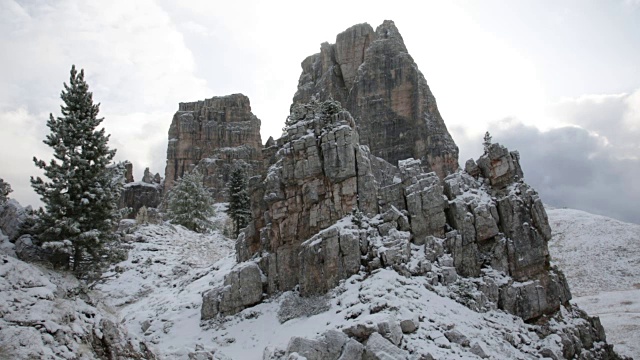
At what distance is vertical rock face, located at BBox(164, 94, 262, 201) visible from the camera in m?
83.4

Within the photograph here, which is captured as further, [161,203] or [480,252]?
[161,203]

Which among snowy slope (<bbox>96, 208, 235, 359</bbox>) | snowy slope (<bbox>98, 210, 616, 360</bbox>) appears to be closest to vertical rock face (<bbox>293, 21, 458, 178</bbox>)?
snowy slope (<bbox>96, 208, 235, 359</bbox>)

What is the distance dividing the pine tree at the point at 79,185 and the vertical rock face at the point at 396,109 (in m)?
41.4

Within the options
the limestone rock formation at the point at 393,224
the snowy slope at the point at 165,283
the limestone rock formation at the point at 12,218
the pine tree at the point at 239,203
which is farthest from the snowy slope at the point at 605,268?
the limestone rock formation at the point at 12,218

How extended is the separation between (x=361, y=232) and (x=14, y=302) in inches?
655

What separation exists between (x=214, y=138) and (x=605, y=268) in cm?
6697

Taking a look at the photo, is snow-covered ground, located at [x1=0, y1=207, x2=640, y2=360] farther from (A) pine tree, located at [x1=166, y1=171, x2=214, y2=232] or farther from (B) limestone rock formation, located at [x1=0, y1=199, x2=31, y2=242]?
(A) pine tree, located at [x1=166, y1=171, x2=214, y2=232]

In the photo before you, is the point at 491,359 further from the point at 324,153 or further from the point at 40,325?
the point at 40,325

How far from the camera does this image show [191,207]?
49.5 m

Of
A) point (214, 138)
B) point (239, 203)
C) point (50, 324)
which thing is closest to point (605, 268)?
point (239, 203)

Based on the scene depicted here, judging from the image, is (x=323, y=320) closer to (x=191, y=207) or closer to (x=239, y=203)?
(x=239, y=203)

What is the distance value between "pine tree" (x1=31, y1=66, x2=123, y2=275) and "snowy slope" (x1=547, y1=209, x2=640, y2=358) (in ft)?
106

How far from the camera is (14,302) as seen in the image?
11453 mm

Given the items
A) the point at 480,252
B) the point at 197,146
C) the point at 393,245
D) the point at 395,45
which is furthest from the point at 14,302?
the point at 197,146
